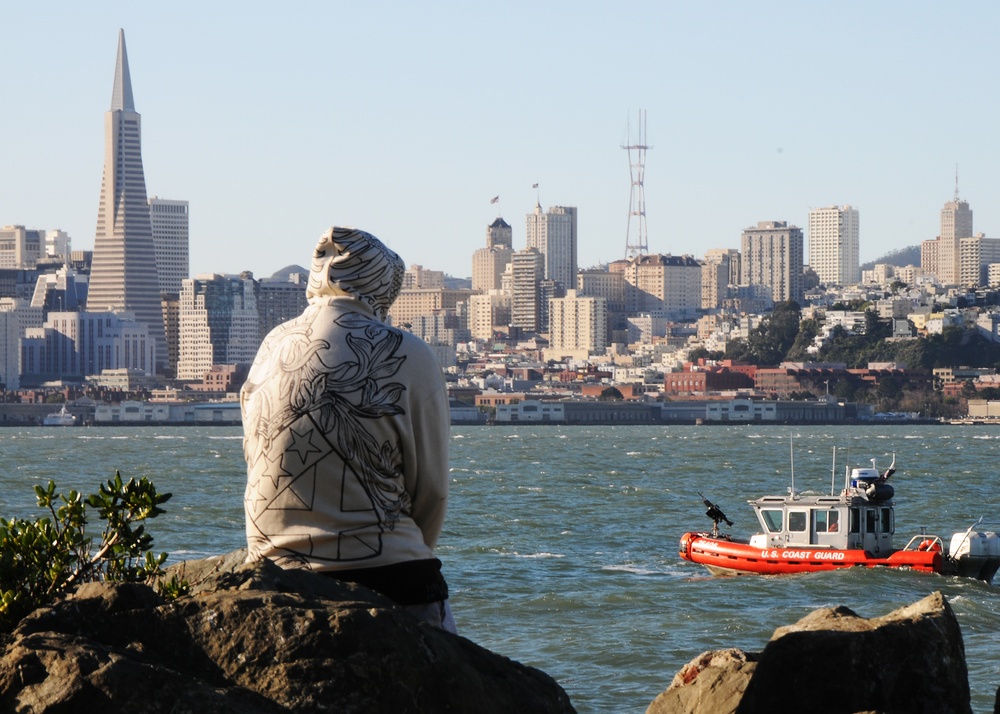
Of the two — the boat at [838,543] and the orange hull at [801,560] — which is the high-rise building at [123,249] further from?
the orange hull at [801,560]

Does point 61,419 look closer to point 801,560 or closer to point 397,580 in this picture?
point 801,560

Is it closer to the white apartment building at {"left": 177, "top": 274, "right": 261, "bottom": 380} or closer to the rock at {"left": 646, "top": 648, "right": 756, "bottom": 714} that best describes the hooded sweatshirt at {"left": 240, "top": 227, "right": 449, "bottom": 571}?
the rock at {"left": 646, "top": 648, "right": 756, "bottom": 714}

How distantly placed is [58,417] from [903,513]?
111914 mm

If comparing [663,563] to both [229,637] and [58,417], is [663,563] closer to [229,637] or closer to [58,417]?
[229,637]

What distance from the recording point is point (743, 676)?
16.8 feet

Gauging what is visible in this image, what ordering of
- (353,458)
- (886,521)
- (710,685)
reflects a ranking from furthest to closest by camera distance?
(886,521) < (710,685) < (353,458)

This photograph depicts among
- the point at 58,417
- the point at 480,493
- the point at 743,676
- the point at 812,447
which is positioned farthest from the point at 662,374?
the point at 743,676

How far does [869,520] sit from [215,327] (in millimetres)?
178086

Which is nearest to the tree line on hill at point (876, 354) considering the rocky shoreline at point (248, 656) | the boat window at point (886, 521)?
the boat window at point (886, 521)

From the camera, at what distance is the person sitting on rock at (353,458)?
3.88 metres

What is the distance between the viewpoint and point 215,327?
7667 inches

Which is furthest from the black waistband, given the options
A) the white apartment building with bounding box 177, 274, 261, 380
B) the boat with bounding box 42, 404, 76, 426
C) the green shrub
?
the white apartment building with bounding box 177, 274, 261, 380

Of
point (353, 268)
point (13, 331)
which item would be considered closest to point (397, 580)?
point (353, 268)

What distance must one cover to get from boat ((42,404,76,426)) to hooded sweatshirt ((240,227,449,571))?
135m
